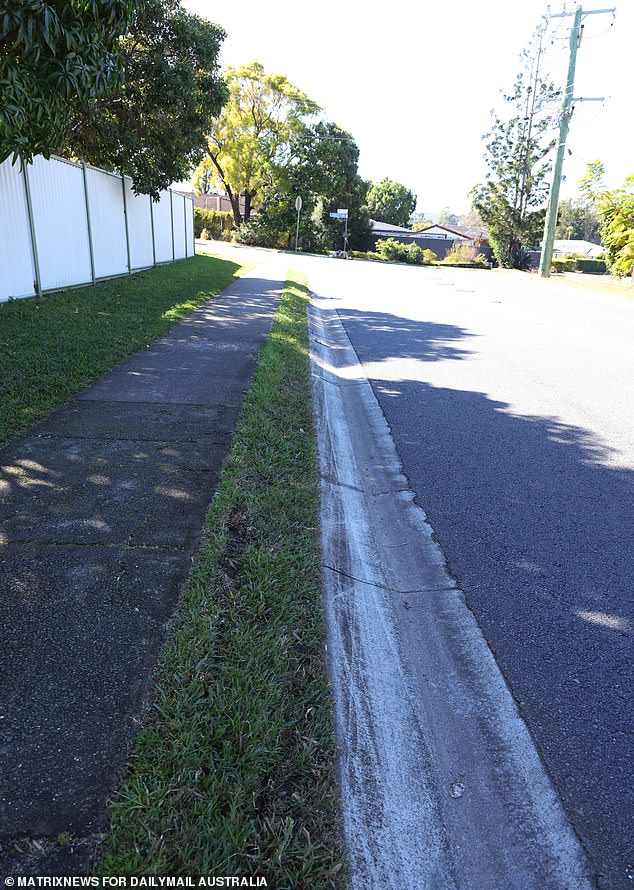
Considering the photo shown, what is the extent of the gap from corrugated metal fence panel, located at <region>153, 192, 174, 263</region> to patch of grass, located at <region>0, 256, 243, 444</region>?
18.2 ft

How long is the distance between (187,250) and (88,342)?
18308mm

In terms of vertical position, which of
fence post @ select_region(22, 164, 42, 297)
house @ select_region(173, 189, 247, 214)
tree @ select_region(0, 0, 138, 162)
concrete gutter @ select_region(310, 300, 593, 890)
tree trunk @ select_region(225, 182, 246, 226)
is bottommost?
concrete gutter @ select_region(310, 300, 593, 890)

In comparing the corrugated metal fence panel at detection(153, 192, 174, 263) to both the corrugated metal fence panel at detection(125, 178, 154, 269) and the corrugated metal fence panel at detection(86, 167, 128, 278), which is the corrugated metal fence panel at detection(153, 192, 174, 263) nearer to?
the corrugated metal fence panel at detection(125, 178, 154, 269)

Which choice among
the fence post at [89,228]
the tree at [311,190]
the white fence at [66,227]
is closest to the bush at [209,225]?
the tree at [311,190]

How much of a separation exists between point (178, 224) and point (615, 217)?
15.7m

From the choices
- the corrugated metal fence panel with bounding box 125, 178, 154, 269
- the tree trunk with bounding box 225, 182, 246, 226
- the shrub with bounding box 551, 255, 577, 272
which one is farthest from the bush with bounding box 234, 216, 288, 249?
the corrugated metal fence panel with bounding box 125, 178, 154, 269

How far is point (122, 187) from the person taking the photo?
15.8 meters

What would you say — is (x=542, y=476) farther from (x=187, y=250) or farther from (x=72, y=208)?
(x=187, y=250)

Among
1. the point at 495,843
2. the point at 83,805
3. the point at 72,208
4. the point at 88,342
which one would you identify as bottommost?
the point at 495,843

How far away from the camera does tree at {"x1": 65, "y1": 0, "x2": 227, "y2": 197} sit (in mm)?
13844

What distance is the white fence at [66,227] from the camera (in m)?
10.3

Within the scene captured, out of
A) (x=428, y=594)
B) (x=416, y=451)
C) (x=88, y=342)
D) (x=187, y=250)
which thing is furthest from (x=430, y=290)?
(x=428, y=594)

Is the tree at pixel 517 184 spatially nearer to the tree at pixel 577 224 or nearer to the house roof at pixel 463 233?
the house roof at pixel 463 233

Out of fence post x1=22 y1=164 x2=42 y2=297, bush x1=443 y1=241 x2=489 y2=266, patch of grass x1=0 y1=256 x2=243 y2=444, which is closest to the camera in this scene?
patch of grass x1=0 y1=256 x2=243 y2=444
